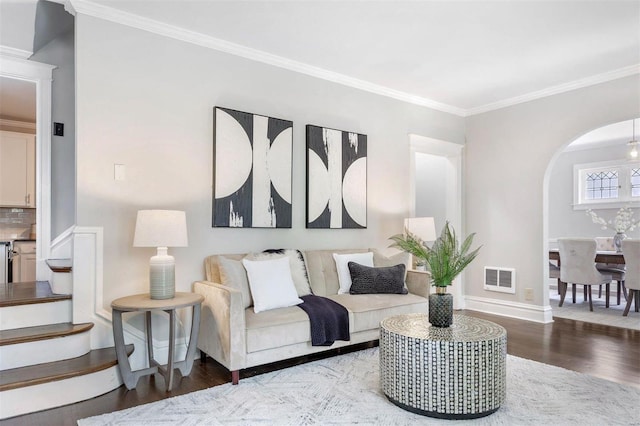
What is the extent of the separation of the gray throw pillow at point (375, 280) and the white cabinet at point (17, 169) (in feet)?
15.6

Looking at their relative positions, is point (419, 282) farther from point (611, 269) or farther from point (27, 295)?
point (611, 269)

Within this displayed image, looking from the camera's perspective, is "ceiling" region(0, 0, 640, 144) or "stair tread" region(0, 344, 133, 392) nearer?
"stair tread" region(0, 344, 133, 392)

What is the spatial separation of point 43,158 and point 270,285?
2540 millimetres

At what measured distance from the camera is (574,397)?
2.68m

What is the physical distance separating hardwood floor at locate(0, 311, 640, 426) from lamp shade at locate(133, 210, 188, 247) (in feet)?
3.23

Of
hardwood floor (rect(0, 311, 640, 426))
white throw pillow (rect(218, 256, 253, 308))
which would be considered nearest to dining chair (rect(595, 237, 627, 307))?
hardwood floor (rect(0, 311, 640, 426))

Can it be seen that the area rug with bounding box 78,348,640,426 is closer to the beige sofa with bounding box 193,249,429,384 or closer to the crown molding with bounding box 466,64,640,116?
the beige sofa with bounding box 193,249,429,384

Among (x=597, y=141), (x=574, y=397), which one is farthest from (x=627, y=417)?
(x=597, y=141)

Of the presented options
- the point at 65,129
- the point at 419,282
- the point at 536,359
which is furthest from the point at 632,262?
the point at 65,129

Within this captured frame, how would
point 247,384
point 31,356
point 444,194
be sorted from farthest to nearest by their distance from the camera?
point 444,194 → point 247,384 → point 31,356

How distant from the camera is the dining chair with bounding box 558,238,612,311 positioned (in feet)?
18.2

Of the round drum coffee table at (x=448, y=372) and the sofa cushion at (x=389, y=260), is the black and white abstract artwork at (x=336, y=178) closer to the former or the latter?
the sofa cushion at (x=389, y=260)

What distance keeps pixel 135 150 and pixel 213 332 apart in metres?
1.53

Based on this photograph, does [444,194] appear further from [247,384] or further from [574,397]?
[247,384]
